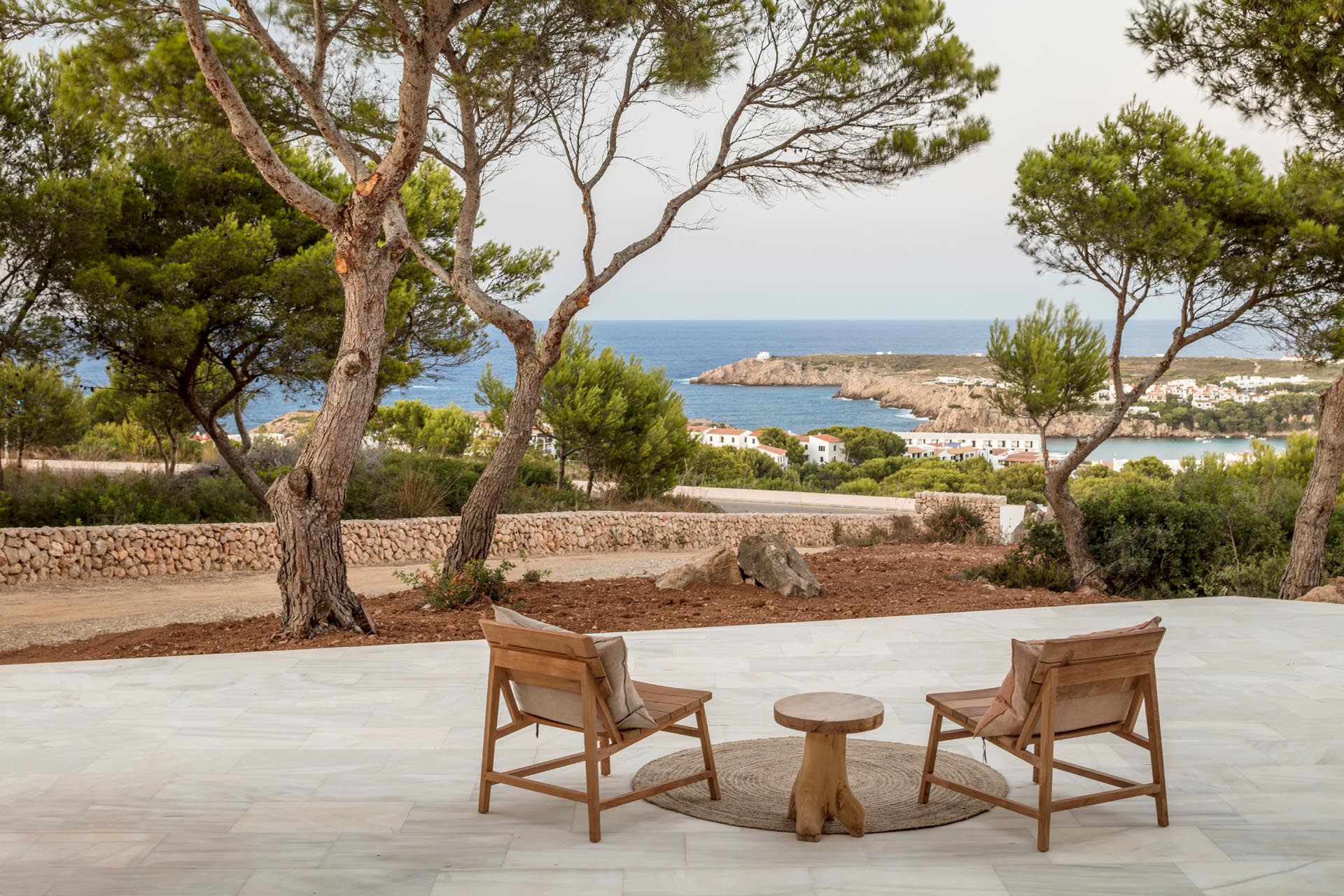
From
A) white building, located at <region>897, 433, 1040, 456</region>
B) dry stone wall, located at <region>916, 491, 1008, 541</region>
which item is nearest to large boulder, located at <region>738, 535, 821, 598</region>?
dry stone wall, located at <region>916, 491, 1008, 541</region>

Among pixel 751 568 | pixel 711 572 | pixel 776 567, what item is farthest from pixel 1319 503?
pixel 711 572

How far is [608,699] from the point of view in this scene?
129 inches

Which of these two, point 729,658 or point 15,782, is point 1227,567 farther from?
point 15,782

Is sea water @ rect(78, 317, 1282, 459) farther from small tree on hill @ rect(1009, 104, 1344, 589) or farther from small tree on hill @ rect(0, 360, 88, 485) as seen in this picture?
small tree on hill @ rect(0, 360, 88, 485)

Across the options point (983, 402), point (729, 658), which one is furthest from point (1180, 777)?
point (983, 402)

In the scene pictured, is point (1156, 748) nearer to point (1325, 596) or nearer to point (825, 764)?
point (825, 764)

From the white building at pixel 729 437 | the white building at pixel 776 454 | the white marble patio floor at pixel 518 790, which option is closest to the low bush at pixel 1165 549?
the white marble patio floor at pixel 518 790

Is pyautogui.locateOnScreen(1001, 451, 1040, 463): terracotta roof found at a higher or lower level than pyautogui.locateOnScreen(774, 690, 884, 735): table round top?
lower

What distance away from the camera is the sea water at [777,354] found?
38.7 meters

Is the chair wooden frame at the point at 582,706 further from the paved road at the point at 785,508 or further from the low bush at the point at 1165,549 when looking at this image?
the paved road at the point at 785,508

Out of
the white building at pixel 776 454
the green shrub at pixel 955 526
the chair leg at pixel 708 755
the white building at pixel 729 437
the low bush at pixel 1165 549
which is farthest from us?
the white building at pixel 729 437

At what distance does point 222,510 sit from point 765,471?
17.6 metres

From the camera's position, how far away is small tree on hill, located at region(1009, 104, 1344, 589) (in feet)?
28.4

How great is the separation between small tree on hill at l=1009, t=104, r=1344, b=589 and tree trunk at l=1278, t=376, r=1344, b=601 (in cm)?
111
